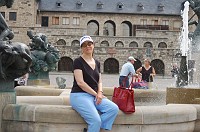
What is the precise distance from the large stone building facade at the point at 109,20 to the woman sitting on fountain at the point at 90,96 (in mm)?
49756

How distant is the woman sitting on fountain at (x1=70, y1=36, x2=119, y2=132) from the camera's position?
457 centimetres

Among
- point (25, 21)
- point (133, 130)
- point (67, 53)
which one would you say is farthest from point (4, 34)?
point (25, 21)

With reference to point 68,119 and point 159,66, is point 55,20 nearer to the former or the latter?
point 159,66

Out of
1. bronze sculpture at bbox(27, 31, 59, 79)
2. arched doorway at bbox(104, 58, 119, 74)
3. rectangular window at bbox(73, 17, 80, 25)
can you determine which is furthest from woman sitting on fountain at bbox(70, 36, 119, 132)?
rectangular window at bbox(73, 17, 80, 25)

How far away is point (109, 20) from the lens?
6750cm

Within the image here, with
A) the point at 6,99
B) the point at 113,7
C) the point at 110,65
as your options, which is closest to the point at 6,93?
the point at 6,99

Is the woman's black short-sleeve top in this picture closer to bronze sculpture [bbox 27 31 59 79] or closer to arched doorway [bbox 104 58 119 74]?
bronze sculpture [bbox 27 31 59 79]

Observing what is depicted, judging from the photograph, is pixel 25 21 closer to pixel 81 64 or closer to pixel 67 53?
pixel 67 53

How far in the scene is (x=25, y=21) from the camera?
6216 cm

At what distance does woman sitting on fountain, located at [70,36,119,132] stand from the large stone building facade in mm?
49756

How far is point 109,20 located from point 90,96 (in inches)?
2486

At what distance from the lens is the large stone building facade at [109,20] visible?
5544 cm

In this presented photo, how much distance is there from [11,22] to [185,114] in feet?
196

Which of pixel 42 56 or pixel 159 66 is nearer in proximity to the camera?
pixel 42 56
